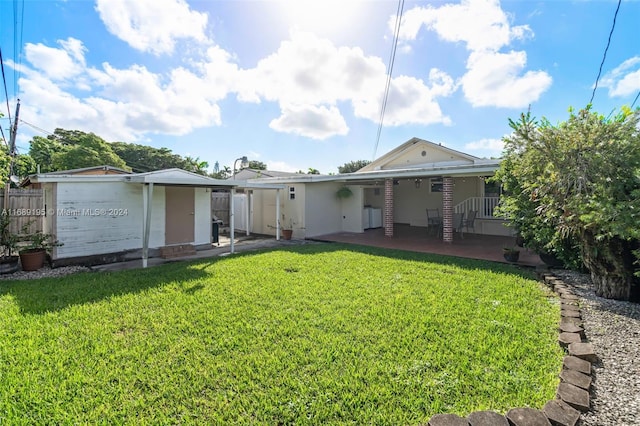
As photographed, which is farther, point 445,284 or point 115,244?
point 115,244

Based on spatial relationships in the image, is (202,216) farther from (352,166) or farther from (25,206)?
(352,166)

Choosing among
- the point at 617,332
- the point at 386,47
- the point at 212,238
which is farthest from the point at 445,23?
the point at 212,238

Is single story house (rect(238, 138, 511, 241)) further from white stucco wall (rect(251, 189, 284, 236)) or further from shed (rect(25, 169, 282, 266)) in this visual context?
shed (rect(25, 169, 282, 266))

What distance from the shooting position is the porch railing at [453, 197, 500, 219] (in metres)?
12.5

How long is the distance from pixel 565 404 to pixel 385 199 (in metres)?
11.0

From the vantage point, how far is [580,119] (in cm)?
535

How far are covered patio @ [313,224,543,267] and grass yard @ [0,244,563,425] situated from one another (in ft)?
9.02

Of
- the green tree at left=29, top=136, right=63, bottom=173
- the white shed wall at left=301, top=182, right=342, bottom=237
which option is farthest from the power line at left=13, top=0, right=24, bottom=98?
the green tree at left=29, top=136, right=63, bottom=173

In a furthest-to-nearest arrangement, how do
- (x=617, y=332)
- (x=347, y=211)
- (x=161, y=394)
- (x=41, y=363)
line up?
(x=347, y=211), (x=617, y=332), (x=41, y=363), (x=161, y=394)

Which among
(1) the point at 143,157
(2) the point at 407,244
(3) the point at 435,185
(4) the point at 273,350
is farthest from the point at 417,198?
(1) the point at 143,157

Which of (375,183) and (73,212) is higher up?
(375,183)

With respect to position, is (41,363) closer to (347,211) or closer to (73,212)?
(73,212)

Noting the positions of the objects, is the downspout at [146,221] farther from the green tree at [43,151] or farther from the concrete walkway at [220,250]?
the green tree at [43,151]

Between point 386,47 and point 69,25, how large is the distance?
33.7 feet
